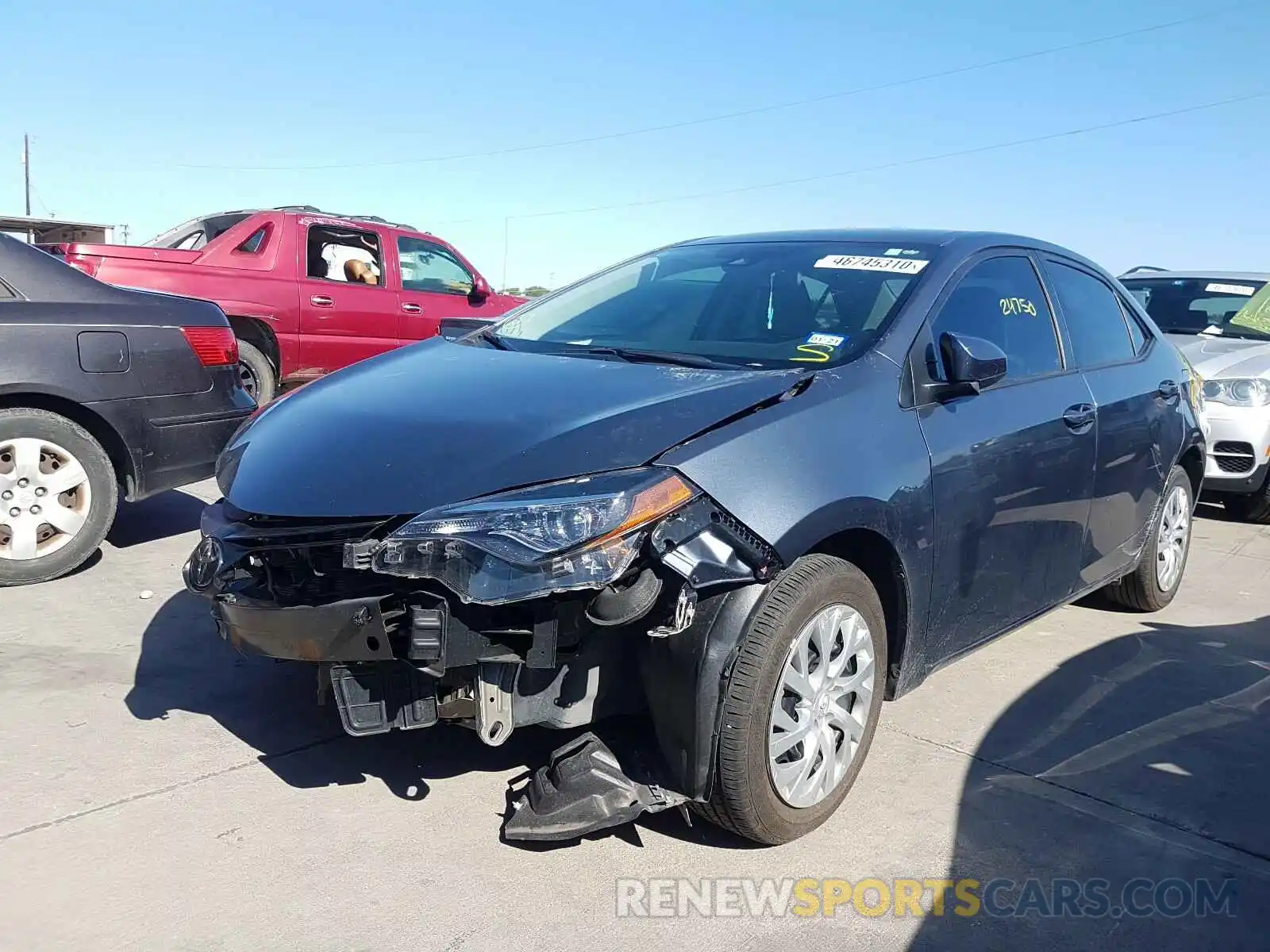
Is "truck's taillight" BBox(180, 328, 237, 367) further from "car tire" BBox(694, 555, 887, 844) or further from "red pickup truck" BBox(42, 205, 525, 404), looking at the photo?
"car tire" BBox(694, 555, 887, 844)

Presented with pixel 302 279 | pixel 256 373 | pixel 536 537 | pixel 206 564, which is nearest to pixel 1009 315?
pixel 536 537

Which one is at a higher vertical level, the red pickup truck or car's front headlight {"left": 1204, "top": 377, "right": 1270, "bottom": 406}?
the red pickup truck

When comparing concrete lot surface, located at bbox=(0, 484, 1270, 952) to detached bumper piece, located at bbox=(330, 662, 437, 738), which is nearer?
concrete lot surface, located at bbox=(0, 484, 1270, 952)

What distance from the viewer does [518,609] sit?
2605 millimetres

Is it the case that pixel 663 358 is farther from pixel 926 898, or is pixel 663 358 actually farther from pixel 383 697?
pixel 926 898

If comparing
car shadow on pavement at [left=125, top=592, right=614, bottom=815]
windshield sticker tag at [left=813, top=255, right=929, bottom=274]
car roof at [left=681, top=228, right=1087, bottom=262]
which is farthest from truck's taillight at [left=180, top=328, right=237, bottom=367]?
windshield sticker tag at [left=813, top=255, right=929, bottom=274]

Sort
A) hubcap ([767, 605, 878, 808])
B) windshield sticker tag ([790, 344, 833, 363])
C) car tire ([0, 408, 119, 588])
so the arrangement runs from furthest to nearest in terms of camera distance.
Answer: car tire ([0, 408, 119, 588]) → windshield sticker tag ([790, 344, 833, 363]) → hubcap ([767, 605, 878, 808])

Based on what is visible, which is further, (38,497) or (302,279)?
(302,279)

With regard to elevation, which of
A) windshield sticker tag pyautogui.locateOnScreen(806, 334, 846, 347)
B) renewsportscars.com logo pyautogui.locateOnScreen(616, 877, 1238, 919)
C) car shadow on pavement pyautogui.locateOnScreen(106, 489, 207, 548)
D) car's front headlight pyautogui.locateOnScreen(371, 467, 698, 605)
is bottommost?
renewsportscars.com logo pyautogui.locateOnScreen(616, 877, 1238, 919)

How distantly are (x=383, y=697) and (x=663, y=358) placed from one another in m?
1.36

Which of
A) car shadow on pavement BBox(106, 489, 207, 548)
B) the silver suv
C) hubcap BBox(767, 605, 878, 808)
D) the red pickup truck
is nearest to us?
hubcap BBox(767, 605, 878, 808)

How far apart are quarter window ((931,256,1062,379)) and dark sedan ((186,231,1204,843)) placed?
2cm

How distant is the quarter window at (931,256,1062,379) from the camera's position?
3.75 m

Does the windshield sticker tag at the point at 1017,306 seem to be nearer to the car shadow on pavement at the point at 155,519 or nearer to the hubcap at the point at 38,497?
the hubcap at the point at 38,497
